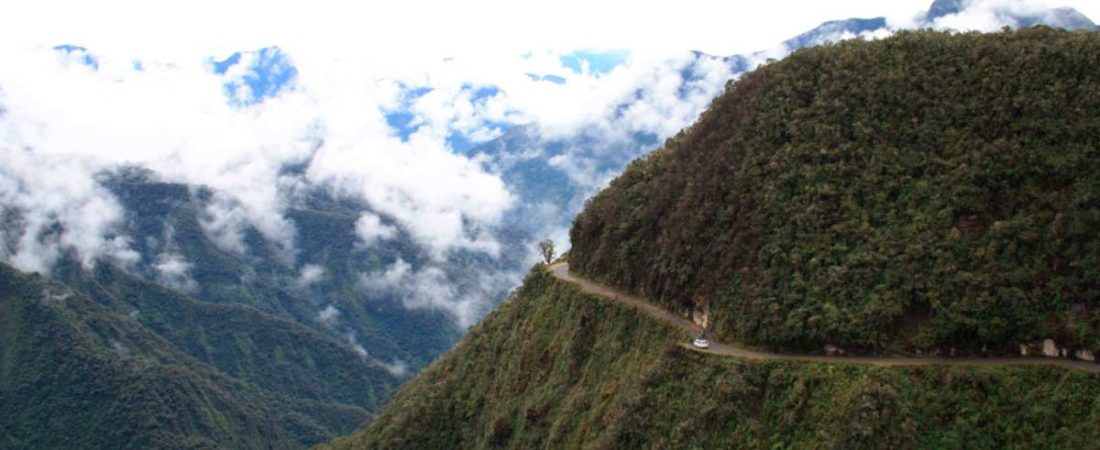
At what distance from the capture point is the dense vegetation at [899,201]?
4866 centimetres

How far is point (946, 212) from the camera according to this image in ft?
169

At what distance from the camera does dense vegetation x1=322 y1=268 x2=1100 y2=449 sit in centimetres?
4487

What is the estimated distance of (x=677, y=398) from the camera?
177ft

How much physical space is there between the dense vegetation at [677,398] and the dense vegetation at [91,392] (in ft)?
326

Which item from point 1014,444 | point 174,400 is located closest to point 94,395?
point 174,400

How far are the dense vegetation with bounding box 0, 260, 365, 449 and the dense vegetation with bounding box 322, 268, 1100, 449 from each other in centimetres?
9927

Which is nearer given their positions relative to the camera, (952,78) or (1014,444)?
(1014,444)

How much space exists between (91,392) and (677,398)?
465ft

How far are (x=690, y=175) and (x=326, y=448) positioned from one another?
5188 centimetres

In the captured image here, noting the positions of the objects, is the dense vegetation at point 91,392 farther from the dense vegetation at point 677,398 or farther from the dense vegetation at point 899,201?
the dense vegetation at point 899,201

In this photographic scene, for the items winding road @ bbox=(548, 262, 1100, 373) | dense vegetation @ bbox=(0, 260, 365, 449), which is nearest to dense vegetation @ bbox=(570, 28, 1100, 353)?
winding road @ bbox=(548, 262, 1100, 373)

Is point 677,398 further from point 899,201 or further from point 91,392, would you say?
point 91,392

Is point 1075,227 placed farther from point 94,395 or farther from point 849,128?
point 94,395

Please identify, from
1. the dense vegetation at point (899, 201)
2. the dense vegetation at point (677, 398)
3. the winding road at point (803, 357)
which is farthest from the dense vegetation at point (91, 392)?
the dense vegetation at point (899, 201)
